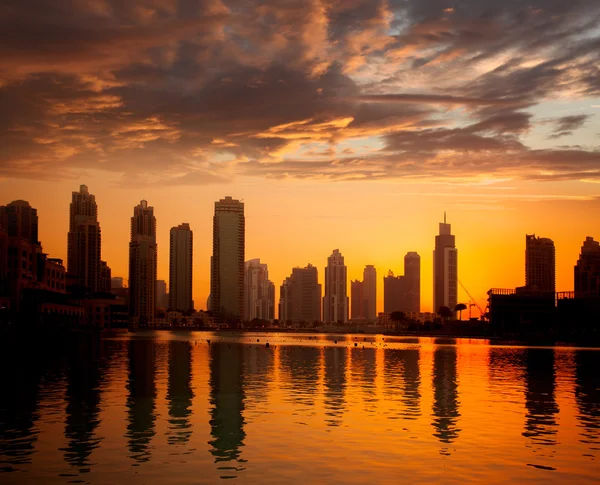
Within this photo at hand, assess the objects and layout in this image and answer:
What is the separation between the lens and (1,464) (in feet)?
105

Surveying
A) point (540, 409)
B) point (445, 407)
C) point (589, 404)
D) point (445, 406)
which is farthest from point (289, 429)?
point (589, 404)

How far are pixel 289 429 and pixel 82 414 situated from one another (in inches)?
531

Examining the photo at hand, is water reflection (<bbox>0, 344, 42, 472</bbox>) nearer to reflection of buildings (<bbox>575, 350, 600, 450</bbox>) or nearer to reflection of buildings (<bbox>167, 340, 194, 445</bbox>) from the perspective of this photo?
reflection of buildings (<bbox>167, 340, 194, 445</bbox>)

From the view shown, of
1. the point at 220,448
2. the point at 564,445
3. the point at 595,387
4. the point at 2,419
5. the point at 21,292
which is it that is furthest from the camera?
the point at 21,292

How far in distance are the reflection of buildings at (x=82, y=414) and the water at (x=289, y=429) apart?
0.28ft

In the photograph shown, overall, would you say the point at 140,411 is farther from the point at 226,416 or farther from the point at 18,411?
the point at 18,411

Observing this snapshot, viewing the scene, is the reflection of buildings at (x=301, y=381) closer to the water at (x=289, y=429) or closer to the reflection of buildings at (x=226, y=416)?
the water at (x=289, y=429)

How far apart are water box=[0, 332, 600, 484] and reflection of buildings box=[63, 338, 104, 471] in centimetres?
9

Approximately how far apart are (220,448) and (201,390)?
26.9 metres

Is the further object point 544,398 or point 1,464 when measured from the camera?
point 544,398

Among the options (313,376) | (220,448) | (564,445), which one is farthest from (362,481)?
(313,376)

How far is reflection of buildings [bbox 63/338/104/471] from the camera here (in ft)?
115

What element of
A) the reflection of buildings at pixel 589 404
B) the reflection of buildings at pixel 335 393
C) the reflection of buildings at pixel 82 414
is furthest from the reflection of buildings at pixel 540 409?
the reflection of buildings at pixel 82 414

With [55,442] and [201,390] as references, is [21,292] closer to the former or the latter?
[201,390]
